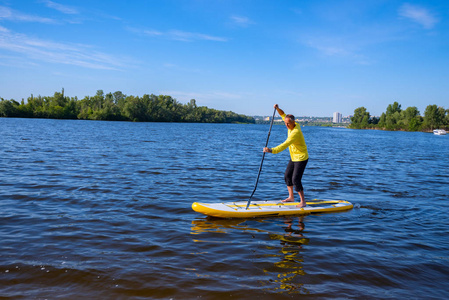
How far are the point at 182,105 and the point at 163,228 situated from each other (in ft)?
564

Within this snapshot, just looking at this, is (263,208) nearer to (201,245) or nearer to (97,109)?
(201,245)

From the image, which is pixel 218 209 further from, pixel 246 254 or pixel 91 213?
pixel 91 213

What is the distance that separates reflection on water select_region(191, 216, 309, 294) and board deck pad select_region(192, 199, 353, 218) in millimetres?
196

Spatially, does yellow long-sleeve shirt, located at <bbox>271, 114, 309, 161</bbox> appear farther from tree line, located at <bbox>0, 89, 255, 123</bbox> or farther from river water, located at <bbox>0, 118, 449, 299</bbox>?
tree line, located at <bbox>0, 89, 255, 123</bbox>

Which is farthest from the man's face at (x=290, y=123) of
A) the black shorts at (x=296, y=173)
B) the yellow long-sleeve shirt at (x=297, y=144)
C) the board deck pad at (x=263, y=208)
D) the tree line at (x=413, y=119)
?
the tree line at (x=413, y=119)

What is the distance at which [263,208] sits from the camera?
925 cm

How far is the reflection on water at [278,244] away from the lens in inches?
209

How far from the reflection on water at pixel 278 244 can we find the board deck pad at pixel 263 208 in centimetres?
20

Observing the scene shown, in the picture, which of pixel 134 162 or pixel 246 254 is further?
pixel 134 162

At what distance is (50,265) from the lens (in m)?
5.51

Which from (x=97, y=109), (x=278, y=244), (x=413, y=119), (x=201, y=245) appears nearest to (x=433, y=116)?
(x=413, y=119)

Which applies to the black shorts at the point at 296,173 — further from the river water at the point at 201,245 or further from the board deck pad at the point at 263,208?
the river water at the point at 201,245

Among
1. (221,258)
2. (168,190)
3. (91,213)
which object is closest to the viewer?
(221,258)

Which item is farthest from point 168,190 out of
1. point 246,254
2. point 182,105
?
point 182,105
